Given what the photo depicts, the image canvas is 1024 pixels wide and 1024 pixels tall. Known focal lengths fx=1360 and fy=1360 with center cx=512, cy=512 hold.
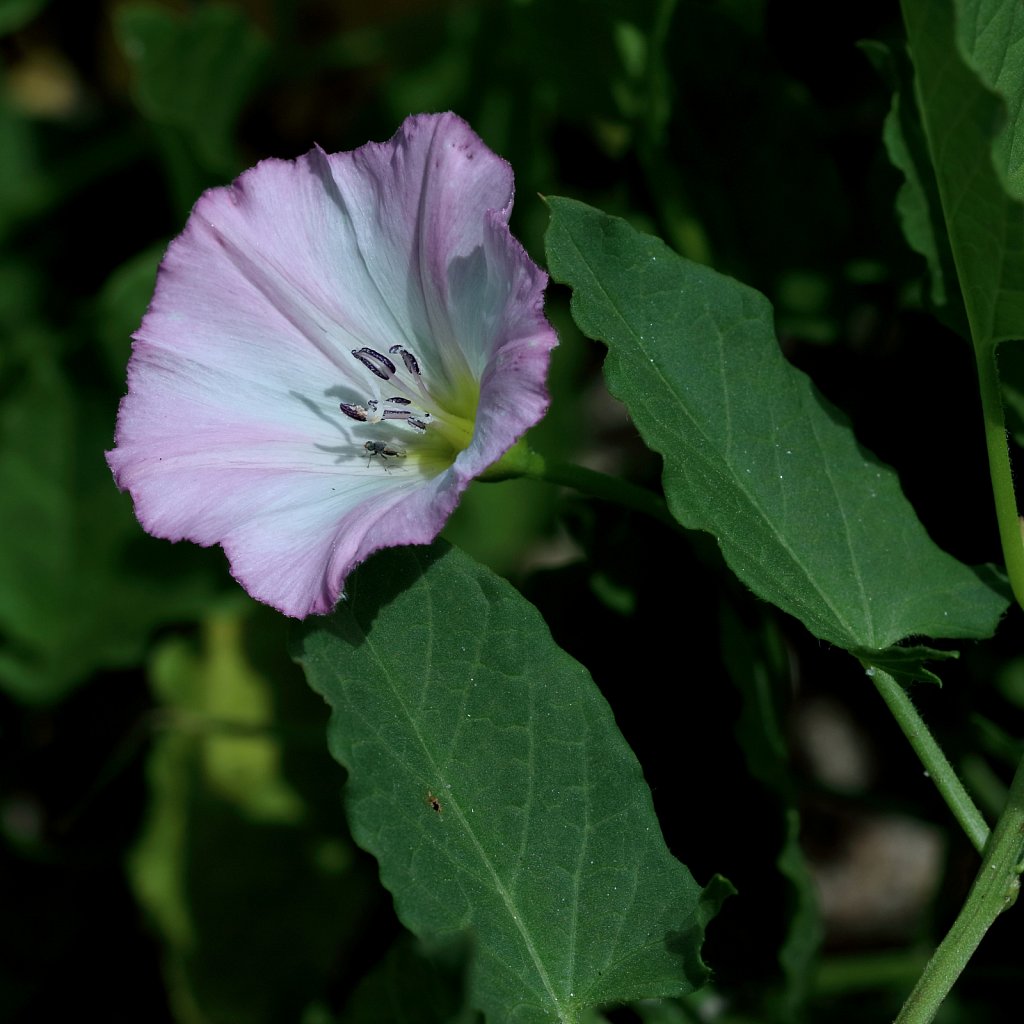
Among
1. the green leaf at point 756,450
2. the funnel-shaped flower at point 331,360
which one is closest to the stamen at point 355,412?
the funnel-shaped flower at point 331,360

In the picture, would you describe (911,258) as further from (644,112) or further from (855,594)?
(855,594)

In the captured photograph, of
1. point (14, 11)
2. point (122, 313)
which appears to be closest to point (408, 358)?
point (122, 313)

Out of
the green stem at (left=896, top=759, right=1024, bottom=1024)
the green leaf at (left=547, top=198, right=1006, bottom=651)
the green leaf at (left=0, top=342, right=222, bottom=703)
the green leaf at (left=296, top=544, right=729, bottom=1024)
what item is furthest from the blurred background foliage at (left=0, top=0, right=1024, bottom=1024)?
the green stem at (left=896, top=759, right=1024, bottom=1024)

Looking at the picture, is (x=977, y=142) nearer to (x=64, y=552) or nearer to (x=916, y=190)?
(x=916, y=190)

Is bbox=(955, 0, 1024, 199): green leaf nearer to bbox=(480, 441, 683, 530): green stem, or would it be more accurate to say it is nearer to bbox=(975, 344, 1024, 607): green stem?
bbox=(975, 344, 1024, 607): green stem

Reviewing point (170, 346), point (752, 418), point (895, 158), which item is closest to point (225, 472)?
point (170, 346)
